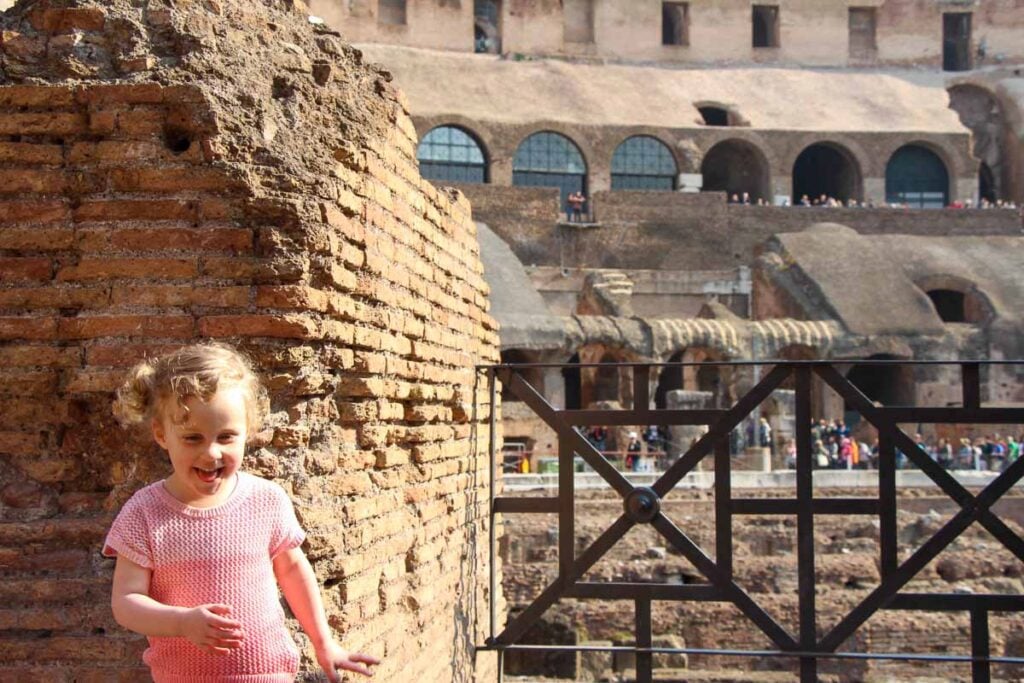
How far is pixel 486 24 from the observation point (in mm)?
45469

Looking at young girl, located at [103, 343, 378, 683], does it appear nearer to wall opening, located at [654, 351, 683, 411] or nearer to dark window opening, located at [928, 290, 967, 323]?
wall opening, located at [654, 351, 683, 411]

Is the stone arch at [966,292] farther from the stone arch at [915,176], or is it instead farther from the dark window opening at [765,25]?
the dark window opening at [765,25]

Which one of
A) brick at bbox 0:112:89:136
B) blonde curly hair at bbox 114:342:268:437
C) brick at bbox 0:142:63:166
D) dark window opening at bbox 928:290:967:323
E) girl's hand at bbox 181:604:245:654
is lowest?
girl's hand at bbox 181:604:245:654

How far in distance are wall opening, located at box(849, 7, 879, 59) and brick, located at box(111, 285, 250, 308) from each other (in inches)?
1876

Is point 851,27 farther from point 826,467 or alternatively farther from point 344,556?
Result: point 344,556

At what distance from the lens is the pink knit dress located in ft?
8.93

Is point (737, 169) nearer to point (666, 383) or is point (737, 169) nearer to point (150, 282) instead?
point (666, 383)

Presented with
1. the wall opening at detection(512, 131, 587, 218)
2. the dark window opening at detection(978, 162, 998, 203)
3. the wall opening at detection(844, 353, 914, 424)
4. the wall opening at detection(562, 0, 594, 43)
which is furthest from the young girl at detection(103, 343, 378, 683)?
the dark window opening at detection(978, 162, 998, 203)

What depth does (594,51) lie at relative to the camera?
45.3 metres

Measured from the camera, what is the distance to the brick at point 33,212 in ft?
12.3

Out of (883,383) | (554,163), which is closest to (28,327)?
(883,383)

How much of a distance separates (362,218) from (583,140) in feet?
112

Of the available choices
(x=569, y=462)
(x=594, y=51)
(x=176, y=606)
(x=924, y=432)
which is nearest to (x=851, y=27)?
(x=594, y=51)

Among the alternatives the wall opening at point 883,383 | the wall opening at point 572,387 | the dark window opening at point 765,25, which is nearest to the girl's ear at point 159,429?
the wall opening at point 883,383
